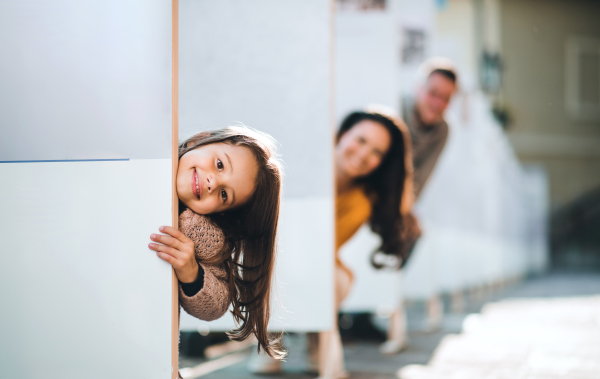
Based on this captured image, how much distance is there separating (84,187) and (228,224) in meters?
0.36

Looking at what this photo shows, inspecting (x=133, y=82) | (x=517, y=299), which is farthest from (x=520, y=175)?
(x=133, y=82)

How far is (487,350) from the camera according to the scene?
3.25 meters

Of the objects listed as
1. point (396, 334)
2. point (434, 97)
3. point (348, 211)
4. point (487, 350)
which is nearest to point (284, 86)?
point (348, 211)

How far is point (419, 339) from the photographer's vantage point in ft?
12.3

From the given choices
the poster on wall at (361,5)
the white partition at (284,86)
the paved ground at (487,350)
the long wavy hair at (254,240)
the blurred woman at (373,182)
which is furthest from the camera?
the poster on wall at (361,5)

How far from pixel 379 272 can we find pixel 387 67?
3.64ft

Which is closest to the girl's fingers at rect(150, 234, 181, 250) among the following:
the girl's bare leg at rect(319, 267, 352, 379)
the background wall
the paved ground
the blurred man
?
the girl's bare leg at rect(319, 267, 352, 379)

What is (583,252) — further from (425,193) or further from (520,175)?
(425,193)

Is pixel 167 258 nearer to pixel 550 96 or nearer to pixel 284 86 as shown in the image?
pixel 284 86

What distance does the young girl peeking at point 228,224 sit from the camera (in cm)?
141

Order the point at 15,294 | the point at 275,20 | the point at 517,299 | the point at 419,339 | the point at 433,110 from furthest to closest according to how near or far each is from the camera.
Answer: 1. the point at 517,299
2. the point at 433,110
3. the point at 419,339
4. the point at 275,20
5. the point at 15,294

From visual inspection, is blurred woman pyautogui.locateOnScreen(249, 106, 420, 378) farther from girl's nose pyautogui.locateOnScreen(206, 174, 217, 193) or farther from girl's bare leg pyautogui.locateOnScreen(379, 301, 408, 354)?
girl's nose pyautogui.locateOnScreen(206, 174, 217, 193)

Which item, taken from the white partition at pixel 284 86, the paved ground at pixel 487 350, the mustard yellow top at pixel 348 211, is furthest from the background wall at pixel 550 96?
the white partition at pixel 284 86

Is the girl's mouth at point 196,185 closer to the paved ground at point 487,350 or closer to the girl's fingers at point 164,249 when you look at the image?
the girl's fingers at point 164,249
